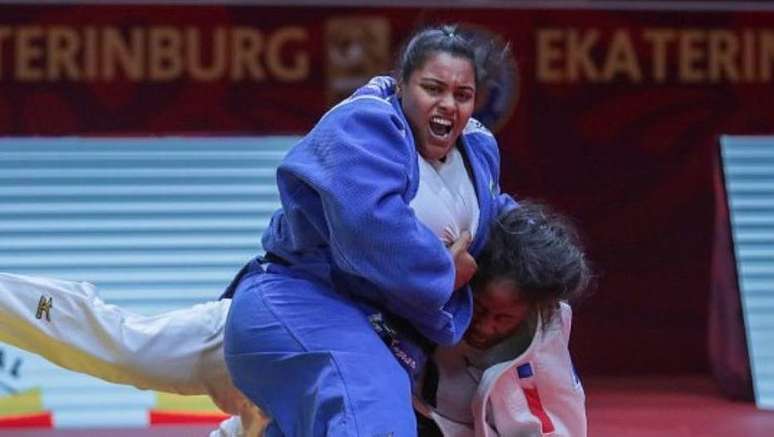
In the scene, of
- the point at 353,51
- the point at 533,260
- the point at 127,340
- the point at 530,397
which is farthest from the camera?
the point at 353,51

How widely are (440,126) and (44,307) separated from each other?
136 centimetres

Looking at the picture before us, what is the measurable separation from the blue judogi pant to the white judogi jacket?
15.4 inches

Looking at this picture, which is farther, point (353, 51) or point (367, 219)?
point (353, 51)

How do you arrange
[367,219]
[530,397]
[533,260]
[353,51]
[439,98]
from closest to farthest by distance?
[367,219] < [439,98] < [533,260] < [530,397] < [353,51]

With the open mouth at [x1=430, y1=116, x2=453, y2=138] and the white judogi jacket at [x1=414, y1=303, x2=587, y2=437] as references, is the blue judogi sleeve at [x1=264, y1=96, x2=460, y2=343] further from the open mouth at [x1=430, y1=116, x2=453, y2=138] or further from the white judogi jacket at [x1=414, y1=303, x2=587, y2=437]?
the white judogi jacket at [x1=414, y1=303, x2=587, y2=437]

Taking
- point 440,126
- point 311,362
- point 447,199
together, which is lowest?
point 311,362

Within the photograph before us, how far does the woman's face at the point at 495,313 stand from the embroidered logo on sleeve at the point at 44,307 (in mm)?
1139

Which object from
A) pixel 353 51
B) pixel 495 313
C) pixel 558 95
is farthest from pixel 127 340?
pixel 558 95

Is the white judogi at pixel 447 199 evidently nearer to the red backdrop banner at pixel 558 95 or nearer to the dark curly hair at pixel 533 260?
the dark curly hair at pixel 533 260

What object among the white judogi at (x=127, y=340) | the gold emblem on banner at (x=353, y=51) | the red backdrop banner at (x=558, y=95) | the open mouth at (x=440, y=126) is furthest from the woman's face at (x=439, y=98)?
the gold emblem on banner at (x=353, y=51)

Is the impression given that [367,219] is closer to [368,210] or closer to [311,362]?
[368,210]

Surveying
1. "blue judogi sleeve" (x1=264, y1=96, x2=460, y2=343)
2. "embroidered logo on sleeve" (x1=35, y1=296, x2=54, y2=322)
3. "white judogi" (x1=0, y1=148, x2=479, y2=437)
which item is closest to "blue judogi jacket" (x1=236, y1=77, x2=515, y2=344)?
"blue judogi sleeve" (x1=264, y1=96, x2=460, y2=343)

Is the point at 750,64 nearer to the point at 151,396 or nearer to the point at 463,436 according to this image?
the point at 151,396

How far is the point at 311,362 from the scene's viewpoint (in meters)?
2.64
